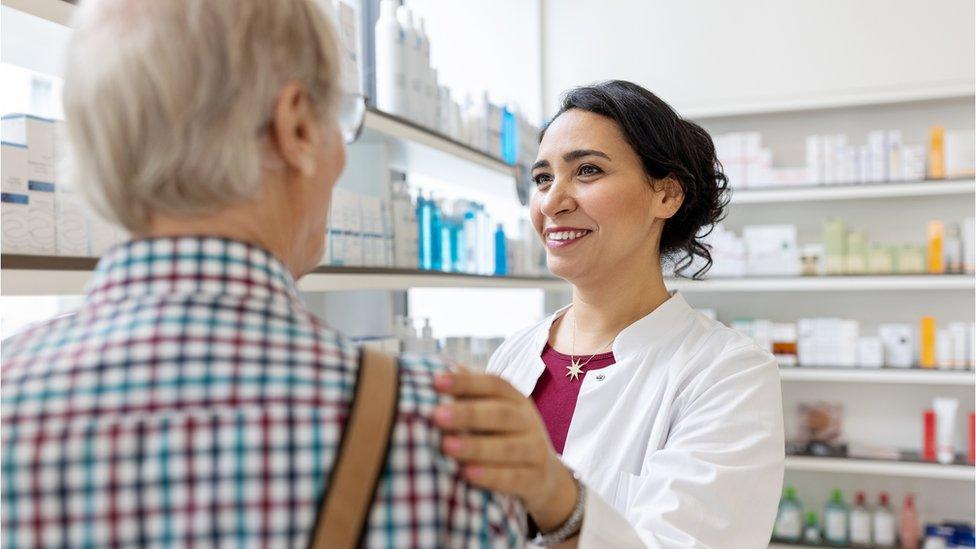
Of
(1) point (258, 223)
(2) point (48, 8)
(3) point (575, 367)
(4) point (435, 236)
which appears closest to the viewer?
(1) point (258, 223)

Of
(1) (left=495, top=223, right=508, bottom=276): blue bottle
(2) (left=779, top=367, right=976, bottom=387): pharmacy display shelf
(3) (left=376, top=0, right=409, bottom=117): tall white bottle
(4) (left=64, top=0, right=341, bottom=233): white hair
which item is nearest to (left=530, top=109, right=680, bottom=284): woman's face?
(3) (left=376, top=0, right=409, bottom=117): tall white bottle

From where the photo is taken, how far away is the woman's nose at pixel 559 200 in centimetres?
184

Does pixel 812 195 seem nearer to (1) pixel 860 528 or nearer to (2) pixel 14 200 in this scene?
(1) pixel 860 528

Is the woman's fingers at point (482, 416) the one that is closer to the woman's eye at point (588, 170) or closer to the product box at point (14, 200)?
the product box at point (14, 200)

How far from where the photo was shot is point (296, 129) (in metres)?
0.69

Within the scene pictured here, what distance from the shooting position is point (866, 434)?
4.08m

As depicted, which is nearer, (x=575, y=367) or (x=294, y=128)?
(x=294, y=128)

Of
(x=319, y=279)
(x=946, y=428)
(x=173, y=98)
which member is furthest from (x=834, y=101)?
(x=173, y=98)

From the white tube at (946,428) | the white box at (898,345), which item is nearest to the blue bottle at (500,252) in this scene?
the white box at (898,345)

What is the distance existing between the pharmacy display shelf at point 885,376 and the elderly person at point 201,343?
10.9ft

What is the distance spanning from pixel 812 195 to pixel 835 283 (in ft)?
1.44

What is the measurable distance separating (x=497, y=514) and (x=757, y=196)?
3.62 m

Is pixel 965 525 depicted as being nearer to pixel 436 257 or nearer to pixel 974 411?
pixel 974 411

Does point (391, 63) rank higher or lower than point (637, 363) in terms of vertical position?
higher
